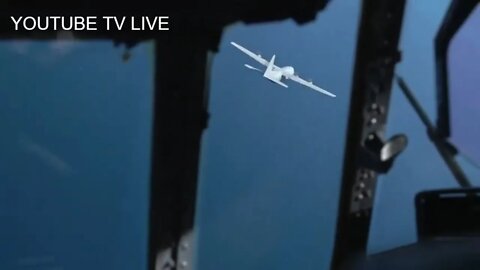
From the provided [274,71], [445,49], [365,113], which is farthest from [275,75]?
[445,49]

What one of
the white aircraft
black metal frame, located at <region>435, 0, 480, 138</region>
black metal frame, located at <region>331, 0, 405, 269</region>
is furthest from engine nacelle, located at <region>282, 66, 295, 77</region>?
black metal frame, located at <region>435, 0, 480, 138</region>

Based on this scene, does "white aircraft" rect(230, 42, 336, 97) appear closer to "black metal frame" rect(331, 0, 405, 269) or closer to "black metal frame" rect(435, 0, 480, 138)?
"black metal frame" rect(331, 0, 405, 269)

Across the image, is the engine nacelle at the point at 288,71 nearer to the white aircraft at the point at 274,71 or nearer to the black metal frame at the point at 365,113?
the white aircraft at the point at 274,71

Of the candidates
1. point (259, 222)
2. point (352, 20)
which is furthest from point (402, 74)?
point (259, 222)

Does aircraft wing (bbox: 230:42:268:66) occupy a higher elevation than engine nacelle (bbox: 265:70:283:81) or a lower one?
higher

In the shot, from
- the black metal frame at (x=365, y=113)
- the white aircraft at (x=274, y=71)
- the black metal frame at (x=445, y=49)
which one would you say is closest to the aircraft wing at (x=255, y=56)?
the white aircraft at (x=274, y=71)

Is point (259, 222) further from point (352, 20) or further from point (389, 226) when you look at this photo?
point (352, 20)
